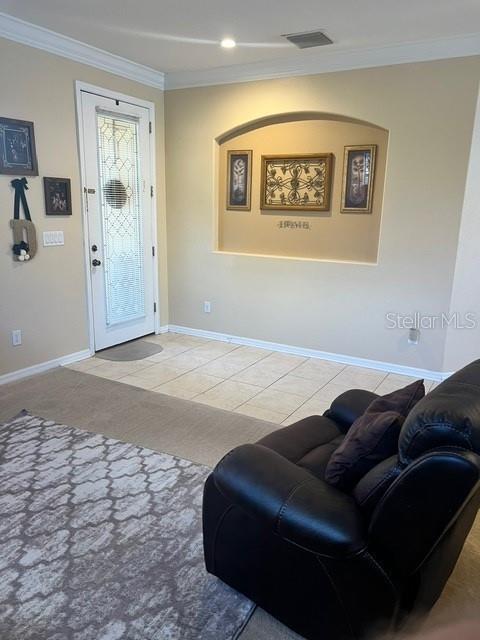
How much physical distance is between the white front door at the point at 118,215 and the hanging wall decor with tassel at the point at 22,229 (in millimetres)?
607

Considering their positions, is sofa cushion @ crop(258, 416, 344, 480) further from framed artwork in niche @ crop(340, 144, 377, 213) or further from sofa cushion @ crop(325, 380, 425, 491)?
framed artwork in niche @ crop(340, 144, 377, 213)

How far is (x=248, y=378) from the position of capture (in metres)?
4.08

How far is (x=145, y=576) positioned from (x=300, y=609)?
0.66 metres

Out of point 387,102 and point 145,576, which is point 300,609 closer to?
point 145,576

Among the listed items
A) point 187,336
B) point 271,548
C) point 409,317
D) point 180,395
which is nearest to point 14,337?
point 180,395

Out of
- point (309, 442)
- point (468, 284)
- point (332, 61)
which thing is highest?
point (332, 61)

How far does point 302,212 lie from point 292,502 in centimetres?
355

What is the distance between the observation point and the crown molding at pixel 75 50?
3395 millimetres

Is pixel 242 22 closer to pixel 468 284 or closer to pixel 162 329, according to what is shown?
pixel 468 284

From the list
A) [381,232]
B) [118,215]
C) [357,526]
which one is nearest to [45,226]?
[118,215]

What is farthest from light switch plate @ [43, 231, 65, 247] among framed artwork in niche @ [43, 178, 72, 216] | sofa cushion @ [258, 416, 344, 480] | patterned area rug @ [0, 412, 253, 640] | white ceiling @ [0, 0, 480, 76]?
sofa cushion @ [258, 416, 344, 480]

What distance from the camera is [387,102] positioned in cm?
384

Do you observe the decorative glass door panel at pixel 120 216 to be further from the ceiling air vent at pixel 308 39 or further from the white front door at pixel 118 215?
the ceiling air vent at pixel 308 39

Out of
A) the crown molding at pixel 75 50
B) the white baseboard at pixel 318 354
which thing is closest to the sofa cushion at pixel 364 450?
the white baseboard at pixel 318 354
